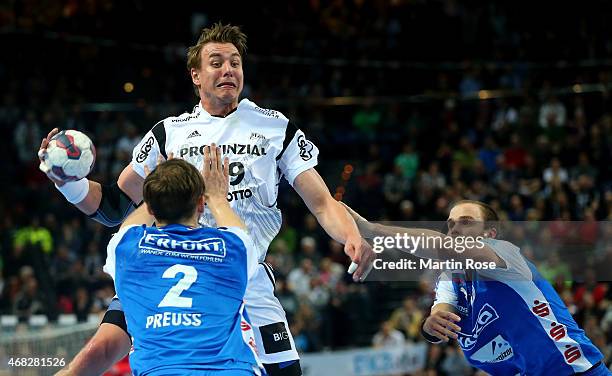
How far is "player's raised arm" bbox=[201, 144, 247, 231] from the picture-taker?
19.4 feet

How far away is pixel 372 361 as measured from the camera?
57.9 feet

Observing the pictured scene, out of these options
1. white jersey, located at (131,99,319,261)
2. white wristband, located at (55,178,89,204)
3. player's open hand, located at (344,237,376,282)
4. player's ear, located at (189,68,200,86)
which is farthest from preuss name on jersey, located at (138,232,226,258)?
player's ear, located at (189,68,200,86)

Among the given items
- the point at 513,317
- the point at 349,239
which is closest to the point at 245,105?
the point at 349,239

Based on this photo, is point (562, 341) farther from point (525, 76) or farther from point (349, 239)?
point (525, 76)

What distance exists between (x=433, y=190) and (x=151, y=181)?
15.0 metres

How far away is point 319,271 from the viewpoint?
61.8 ft

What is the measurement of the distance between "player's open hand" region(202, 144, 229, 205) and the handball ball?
1.21 m

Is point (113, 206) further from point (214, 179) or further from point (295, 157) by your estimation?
point (214, 179)

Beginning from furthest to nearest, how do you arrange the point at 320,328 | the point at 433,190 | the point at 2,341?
1. the point at 433,190
2. the point at 320,328
3. the point at 2,341

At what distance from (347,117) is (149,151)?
15.3m

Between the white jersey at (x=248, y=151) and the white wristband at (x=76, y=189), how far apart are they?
1.30 ft

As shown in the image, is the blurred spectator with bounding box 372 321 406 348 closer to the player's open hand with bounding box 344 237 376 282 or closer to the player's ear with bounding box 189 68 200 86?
Answer: the player's ear with bounding box 189 68 200 86

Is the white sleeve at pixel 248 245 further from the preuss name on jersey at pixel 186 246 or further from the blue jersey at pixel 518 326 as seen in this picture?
the blue jersey at pixel 518 326

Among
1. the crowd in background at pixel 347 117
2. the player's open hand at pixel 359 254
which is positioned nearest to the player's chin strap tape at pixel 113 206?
the player's open hand at pixel 359 254
